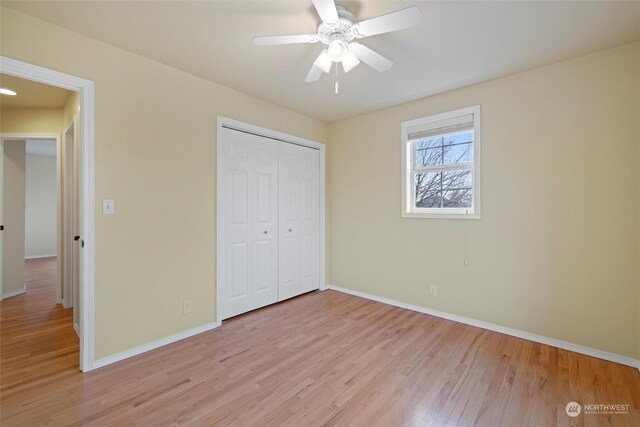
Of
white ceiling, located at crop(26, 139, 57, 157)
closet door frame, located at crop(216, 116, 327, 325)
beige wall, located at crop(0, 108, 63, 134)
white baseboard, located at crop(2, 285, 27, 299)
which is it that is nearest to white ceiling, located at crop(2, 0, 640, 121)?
closet door frame, located at crop(216, 116, 327, 325)

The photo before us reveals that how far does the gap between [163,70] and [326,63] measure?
1.55 m

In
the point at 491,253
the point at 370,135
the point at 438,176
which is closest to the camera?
the point at 491,253

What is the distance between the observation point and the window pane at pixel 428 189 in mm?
3242

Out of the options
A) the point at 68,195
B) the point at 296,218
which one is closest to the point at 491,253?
the point at 296,218

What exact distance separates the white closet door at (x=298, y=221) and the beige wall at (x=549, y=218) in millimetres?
1176

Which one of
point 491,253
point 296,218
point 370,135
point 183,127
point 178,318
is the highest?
point 370,135

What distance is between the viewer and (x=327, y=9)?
4.89 feet

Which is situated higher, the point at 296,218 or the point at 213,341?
the point at 296,218

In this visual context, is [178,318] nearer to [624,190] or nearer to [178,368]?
[178,368]

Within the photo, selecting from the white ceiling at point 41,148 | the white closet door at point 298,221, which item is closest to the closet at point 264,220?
the white closet door at point 298,221

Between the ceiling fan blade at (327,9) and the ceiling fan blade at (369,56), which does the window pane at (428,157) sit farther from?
the ceiling fan blade at (327,9)

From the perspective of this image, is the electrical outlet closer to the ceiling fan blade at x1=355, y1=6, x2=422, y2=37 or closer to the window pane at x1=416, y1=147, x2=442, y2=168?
the ceiling fan blade at x1=355, y1=6, x2=422, y2=37

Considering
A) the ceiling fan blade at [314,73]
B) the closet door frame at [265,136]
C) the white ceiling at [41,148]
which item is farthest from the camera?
the white ceiling at [41,148]

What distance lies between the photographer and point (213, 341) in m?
2.58
